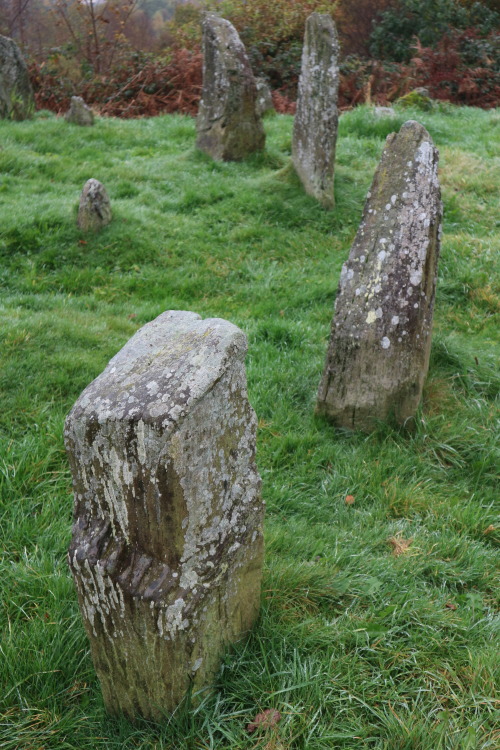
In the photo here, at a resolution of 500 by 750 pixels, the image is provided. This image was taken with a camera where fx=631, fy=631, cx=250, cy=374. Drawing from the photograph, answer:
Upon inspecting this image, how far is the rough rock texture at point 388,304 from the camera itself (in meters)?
4.40

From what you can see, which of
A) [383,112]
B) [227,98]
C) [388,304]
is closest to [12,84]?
[227,98]

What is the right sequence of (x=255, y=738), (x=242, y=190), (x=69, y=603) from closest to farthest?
(x=255, y=738)
(x=69, y=603)
(x=242, y=190)

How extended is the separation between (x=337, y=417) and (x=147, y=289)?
323 cm

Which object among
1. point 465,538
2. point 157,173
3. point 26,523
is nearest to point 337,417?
point 465,538

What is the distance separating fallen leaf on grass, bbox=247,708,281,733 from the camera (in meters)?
2.37

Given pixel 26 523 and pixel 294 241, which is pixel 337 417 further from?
pixel 294 241

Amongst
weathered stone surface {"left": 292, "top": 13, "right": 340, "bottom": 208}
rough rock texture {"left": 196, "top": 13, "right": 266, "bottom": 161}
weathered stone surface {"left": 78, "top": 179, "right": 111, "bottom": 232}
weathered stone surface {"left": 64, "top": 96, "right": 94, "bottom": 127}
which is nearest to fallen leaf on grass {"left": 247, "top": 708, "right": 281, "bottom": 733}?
weathered stone surface {"left": 78, "top": 179, "right": 111, "bottom": 232}

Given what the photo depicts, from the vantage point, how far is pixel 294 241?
812 cm

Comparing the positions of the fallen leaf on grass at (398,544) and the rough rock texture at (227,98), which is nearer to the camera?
the fallen leaf on grass at (398,544)

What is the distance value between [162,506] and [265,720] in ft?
3.15

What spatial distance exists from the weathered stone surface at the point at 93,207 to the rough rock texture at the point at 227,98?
3.12 metres

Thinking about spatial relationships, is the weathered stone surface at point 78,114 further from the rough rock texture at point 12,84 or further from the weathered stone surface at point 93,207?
the weathered stone surface at point 93,207

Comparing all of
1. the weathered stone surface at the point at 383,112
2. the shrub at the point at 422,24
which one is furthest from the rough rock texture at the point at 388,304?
the shrub at the point at 422,24

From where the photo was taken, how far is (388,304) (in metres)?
4.40
